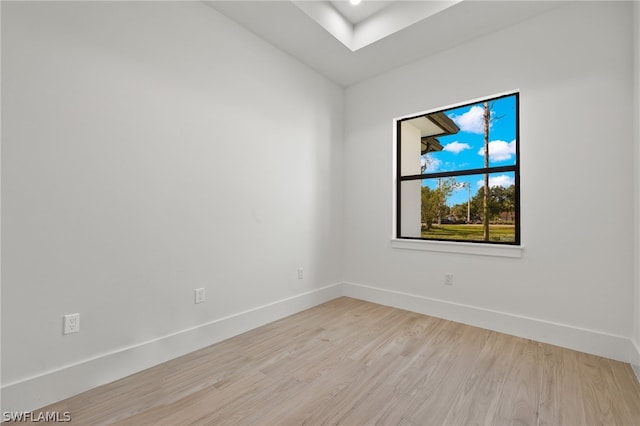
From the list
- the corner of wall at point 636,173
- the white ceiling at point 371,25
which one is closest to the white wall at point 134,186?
the white ceiling at point 371,25

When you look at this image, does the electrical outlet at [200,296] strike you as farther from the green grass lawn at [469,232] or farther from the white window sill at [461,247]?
the green grass lawn at [469,232]

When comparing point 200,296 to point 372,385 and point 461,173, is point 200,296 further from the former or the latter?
point 461,173

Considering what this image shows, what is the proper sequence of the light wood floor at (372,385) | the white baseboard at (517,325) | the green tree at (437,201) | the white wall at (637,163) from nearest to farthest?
the light wood floor at (372,385) < the white wall at (637,163) < the white baseboard at (517,325) < the green tree at (437,201)

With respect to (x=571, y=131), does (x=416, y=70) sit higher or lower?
higher

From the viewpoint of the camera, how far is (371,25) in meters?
2.88

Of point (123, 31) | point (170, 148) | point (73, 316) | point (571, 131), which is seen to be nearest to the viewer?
point (73, 316)

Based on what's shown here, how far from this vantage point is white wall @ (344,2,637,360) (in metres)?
2.15

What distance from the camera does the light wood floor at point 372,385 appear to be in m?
1.52

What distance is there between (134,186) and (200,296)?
3.15 ft

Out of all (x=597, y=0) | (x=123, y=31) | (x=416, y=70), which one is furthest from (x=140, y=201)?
(x=597, y=0)

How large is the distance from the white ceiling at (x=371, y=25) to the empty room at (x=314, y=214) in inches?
0.9

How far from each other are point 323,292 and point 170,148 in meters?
2.26

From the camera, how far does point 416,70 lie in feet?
10.4

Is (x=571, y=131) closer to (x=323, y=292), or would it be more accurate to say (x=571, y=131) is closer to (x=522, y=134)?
(x=522, y=134)
